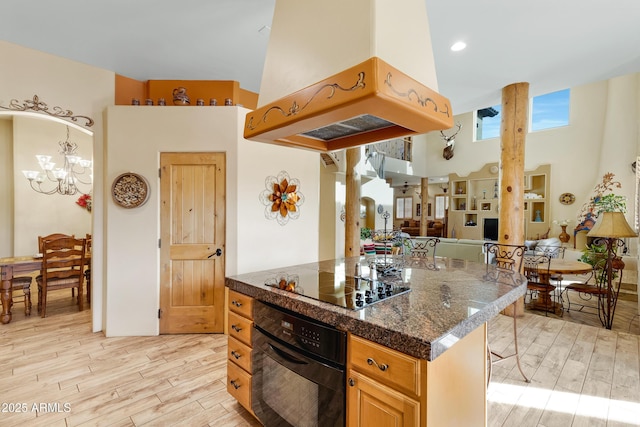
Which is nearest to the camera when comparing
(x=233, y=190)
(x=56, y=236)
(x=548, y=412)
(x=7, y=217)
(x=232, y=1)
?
(x=548, y=412)

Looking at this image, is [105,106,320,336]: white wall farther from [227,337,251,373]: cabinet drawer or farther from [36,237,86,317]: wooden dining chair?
[227,337,251,373]: cabinet drawer

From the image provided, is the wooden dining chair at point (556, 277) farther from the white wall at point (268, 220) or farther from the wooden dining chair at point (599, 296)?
the white wall at point (268, 220)

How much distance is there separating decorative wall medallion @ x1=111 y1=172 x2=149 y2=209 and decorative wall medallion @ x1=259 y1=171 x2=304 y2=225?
49.9 inches

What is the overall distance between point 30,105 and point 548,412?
210 inches

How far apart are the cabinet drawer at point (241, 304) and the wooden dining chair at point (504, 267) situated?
1.56 metres

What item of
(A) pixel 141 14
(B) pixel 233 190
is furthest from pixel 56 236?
(A) pixel 141 14

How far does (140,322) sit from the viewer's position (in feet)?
10.8

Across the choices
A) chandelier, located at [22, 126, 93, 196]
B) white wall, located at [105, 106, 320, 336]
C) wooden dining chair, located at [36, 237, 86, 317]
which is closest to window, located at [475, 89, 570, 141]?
white wall, located at [105, 106, 320, 336]

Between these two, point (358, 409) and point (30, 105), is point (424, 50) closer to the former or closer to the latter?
point (358, 409)

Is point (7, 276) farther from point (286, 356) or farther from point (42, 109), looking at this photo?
point (286, 356)

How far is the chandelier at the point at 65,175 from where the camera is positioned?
18.1 ft

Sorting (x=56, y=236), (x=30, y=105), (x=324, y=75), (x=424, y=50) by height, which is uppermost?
(x=30, y=105)

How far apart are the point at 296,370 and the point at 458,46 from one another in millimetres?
3219

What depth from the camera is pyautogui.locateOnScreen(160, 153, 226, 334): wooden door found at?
10.8ft
